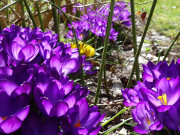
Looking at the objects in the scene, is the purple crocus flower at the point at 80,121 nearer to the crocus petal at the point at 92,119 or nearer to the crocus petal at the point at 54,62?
the crocus petal at the point at 92,119

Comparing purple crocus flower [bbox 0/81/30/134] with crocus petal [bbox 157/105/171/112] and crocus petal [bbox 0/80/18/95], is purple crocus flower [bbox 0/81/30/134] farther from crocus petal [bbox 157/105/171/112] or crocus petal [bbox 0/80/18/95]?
crocus petal [bbox 157/105/171/112]

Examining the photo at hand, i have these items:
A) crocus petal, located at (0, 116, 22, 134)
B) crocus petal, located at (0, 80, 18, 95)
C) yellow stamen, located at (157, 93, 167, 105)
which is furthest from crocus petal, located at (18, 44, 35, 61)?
yellow stamen, located at (157, 93, 167, 105)

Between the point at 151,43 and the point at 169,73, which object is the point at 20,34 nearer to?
the point at 169,73

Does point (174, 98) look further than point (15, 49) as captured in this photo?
No

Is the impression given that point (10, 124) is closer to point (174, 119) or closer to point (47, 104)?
point (47, 104)

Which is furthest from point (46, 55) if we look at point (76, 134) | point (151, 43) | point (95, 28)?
point (151, 43)

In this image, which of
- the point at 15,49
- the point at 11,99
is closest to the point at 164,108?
the point at 11,99
